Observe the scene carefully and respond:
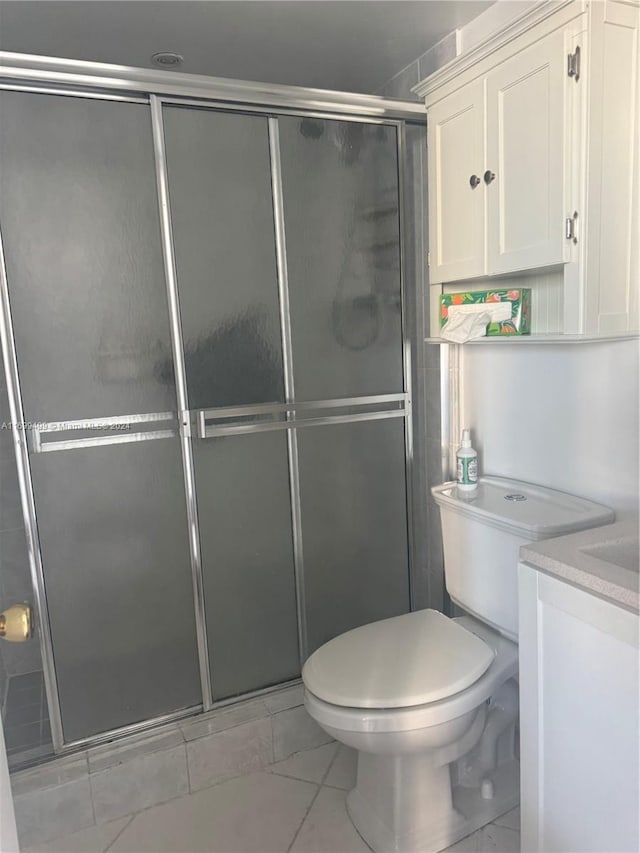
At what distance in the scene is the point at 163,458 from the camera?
182cm

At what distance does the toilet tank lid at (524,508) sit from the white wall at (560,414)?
0.04 m

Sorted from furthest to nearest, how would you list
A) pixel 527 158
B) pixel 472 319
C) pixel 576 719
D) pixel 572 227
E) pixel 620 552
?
pixel 472 319
pixel 527 158
pixel 572 227
pixel 620 552
pixel 576 719

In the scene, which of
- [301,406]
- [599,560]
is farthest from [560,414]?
[301,406]

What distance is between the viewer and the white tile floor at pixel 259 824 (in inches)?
64.9

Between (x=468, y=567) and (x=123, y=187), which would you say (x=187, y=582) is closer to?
(x=468, y=567)

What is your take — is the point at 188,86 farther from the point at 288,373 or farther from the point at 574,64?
the point at 574,64

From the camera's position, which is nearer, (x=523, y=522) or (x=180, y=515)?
(x=523, y=522)

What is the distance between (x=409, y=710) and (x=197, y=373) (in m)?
1.04

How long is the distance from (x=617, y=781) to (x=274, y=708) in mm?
1125

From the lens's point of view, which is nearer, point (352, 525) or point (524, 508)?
point (524, 508)

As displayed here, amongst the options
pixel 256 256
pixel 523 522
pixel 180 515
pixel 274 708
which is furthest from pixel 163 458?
pixel 523 522

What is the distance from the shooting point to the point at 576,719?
116 cm

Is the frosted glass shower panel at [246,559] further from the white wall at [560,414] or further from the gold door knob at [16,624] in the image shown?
the gold door knob at [16,624]

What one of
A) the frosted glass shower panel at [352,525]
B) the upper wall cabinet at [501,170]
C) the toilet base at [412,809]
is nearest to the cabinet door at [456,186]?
the upper wall cabinet at [501,170]
